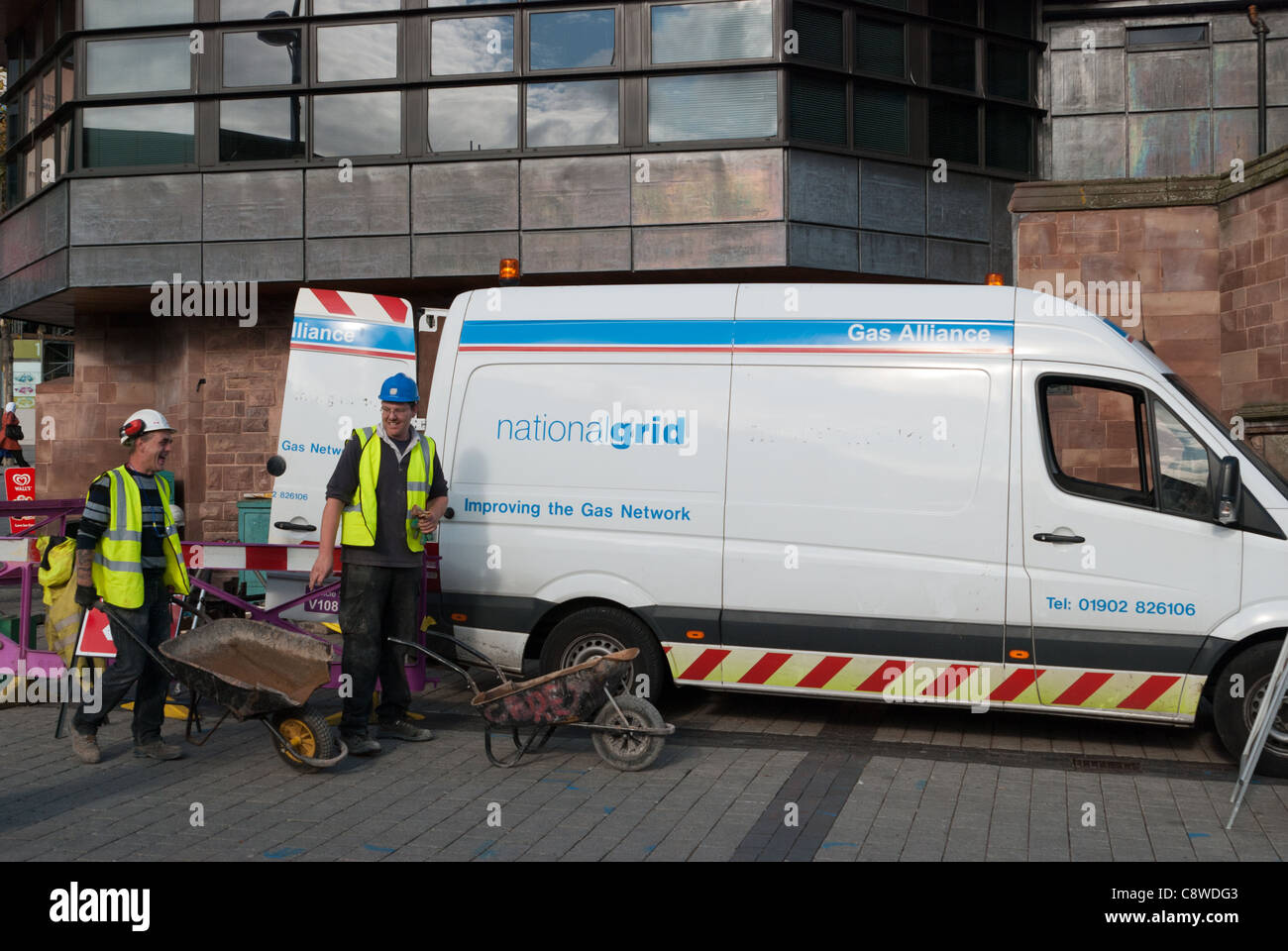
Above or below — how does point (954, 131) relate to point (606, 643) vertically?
above

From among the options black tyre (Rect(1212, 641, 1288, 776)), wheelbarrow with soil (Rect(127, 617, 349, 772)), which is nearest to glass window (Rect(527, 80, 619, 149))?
wheelbarrow with soil (Rect(127, 617, 349, 772))

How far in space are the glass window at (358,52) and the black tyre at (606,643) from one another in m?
9.87

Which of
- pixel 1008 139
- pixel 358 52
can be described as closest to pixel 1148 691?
pixel 1008 139

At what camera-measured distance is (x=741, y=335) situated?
712cm

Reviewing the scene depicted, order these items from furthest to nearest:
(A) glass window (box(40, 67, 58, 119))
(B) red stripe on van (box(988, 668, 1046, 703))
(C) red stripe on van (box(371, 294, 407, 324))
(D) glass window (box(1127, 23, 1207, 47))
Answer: (A) glass window (box(40, 67, 58, 119))
(D) glass window (box(1127, 23, 1207, 47))
(C) red stripe on van (box(371, 294, 407, 324))
(B) red stripe on van (box(988, 668, 1046, 703))

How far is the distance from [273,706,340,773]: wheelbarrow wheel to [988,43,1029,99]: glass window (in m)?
12.7

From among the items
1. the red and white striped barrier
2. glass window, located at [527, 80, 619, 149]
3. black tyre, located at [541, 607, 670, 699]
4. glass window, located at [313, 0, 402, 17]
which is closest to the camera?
black tyre, located at [541, 607, 670, 699]

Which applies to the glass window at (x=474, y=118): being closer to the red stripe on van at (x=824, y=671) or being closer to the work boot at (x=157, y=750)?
the red stripe on van at (x=824, y=671)

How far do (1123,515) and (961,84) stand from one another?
409 inches

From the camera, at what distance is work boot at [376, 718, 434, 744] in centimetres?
695

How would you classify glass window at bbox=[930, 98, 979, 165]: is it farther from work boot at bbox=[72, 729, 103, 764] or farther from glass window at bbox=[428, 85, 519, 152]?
work boot at bbox=[72, 729, 103, 764]

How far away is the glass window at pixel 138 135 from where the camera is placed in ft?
50.4

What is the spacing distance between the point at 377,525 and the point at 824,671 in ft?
8.42

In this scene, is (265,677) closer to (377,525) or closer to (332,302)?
(377,525)
